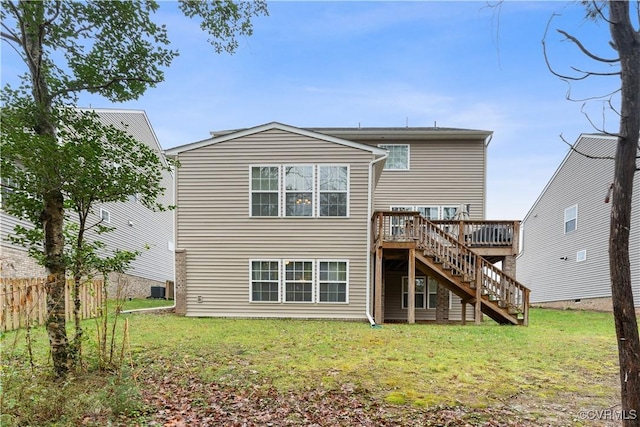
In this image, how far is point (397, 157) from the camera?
48.8 ft

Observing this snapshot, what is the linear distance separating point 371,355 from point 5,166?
590 cm

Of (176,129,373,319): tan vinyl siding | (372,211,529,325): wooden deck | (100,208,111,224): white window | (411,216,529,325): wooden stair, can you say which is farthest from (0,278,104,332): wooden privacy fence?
(411,216,529,325): wooden stair

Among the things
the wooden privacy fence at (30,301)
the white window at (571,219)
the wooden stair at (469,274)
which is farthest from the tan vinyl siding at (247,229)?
the white window at (571,219)

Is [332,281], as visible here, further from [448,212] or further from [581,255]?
[581,255]

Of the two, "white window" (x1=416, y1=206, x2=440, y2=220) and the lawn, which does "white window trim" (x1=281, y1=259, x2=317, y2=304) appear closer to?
the lawn

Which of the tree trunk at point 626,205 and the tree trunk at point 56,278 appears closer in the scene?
the tree trunk at point 626,205

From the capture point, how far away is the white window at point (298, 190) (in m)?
11.1

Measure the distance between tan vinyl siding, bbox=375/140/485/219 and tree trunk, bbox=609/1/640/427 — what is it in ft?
39.4

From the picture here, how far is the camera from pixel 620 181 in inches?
106

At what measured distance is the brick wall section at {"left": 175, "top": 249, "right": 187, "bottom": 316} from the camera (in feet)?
36.3

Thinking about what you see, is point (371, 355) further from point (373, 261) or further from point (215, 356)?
point (373, 261)

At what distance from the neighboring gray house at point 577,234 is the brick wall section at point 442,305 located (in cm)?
692

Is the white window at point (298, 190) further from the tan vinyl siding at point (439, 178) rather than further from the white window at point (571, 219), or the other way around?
the white window at point (571, 219)

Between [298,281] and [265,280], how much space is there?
43.0 inches
